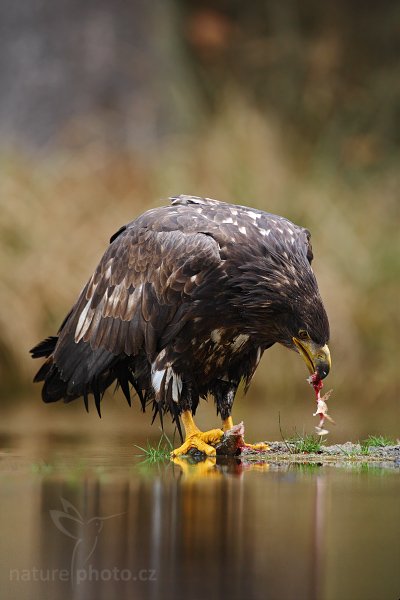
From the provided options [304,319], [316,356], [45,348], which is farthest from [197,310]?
[45,348]

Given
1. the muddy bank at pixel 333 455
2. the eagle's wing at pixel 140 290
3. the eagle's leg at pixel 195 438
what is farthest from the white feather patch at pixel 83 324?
the muddy bank at pixel 333 455

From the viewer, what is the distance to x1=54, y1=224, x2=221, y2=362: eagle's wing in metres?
8.20

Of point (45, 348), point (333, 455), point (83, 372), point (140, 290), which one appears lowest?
point (333, 455)

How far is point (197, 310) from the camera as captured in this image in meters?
8.16

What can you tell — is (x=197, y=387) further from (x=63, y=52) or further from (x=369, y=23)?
(x=369, y=23)

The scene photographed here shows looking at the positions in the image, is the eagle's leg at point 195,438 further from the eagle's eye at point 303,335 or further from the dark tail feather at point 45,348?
the dark tail feather at point 45,348

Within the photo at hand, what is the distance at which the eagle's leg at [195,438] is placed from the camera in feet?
26.8

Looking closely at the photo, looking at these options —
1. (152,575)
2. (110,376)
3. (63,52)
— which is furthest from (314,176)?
(152,575)

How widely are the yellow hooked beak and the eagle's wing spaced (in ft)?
2.65

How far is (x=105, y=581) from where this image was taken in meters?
4.69

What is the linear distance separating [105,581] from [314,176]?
46.0ft

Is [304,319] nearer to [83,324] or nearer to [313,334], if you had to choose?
[313,334]

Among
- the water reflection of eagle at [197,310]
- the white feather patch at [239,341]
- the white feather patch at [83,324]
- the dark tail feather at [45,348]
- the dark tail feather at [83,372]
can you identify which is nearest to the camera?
the water reflection of eagle at [197,310]

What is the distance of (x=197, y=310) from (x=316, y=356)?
85 cm
